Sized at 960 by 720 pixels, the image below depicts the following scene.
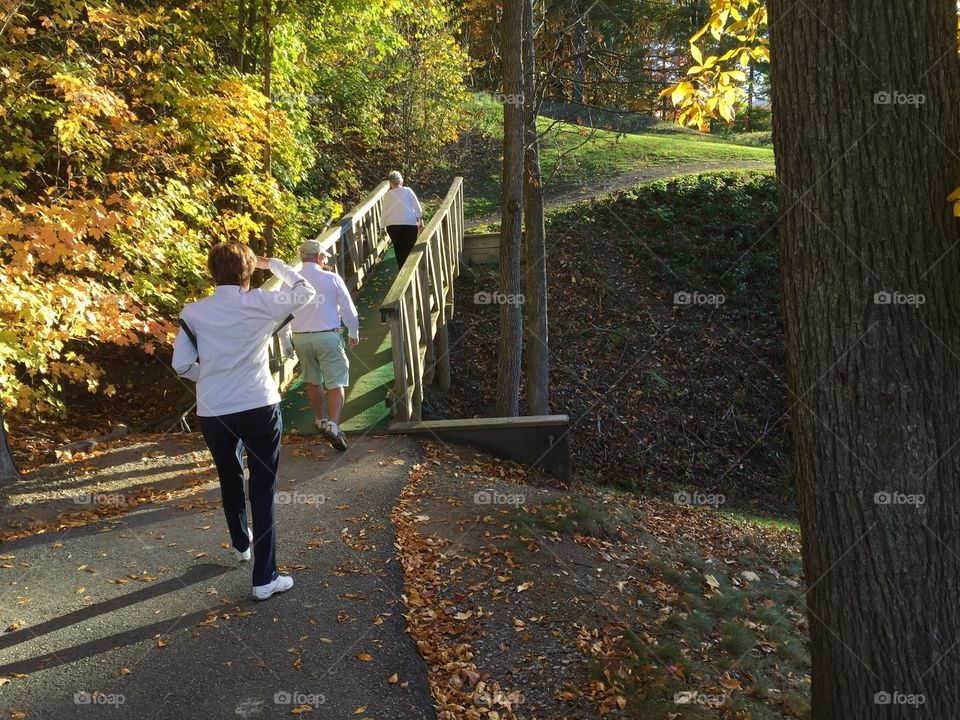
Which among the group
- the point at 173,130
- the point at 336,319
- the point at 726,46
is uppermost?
the point at 726,46

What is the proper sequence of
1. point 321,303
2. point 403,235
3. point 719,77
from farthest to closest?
point 403,235
point 321,303
point 719,77

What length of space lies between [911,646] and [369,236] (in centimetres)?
1167

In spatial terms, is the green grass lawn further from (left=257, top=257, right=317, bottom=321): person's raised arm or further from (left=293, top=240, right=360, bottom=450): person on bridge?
(left=257, top=257, right=317, bottom=321): person's raised arm

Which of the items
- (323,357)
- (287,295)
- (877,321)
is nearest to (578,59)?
(323,357)

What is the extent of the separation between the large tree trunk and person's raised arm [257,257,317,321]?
2842 mm

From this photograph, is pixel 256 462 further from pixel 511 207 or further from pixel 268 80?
pixel 268 80

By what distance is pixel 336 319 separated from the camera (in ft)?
25.2

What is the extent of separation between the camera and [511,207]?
10.1m

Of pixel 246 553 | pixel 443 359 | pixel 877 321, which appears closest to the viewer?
pixel 877 321

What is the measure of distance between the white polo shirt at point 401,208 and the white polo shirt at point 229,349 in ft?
25.4

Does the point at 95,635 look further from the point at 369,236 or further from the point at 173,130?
the point at 369,236

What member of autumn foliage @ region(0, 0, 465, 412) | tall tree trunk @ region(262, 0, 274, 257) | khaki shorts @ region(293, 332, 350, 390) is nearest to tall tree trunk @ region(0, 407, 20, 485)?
autumn foliage @ region(0, 0, 465, 412)

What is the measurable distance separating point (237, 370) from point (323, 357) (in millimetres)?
2884

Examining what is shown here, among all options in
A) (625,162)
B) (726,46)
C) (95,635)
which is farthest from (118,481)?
(726,46)
